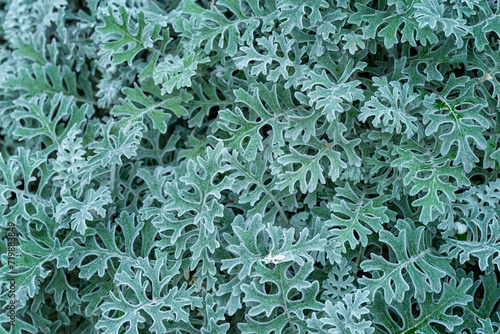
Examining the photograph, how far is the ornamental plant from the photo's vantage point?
1.86 m

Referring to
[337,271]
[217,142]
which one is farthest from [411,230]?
[217,142]

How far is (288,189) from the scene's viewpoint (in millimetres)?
2014

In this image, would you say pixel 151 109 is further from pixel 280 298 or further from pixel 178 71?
pixel 280 298

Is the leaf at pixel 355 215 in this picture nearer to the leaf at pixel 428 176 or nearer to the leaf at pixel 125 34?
the leaf at pixel 428 176

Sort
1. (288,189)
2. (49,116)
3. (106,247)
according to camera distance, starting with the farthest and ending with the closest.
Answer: (49,116) → (106,247) → (288,189)

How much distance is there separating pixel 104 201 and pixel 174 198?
27 centimetres

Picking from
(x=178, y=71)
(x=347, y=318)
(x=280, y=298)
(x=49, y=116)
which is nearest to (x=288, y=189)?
(x=280, y=298)

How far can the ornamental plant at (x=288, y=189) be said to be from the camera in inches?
73.3

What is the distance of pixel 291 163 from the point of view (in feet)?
6.53

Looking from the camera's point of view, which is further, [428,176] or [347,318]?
[428,176]

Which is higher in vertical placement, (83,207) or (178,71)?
(178,71)

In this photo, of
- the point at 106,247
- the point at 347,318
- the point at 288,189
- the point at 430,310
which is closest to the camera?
the point at 347,318

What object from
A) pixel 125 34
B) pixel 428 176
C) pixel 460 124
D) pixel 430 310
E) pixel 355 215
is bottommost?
pixel 430 310

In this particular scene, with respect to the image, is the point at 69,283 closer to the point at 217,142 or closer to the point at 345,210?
the point at 217,142
